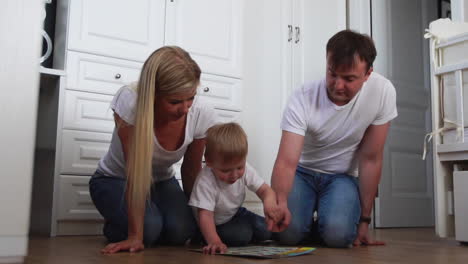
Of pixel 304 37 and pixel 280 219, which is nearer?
→ pixel 280 219

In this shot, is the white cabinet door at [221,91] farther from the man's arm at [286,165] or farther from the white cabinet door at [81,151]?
the man's arm at [286,165]

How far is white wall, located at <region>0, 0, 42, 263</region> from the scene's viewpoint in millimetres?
619

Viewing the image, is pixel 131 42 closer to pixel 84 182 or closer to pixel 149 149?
pixel 84 182

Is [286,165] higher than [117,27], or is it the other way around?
[117,27]

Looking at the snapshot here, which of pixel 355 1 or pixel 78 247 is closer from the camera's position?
pixel 78 247

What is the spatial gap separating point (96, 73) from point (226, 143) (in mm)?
843

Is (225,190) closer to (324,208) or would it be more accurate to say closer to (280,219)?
(280,219)

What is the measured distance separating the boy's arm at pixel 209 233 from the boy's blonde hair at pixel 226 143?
0.15 meters

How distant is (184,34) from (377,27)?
1.12m

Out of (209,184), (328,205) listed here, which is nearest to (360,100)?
(328,205)

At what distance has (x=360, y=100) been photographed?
5.24 feet

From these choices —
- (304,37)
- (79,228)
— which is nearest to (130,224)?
(79,228)

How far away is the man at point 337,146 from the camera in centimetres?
150

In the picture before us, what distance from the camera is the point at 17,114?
0.63 meters
